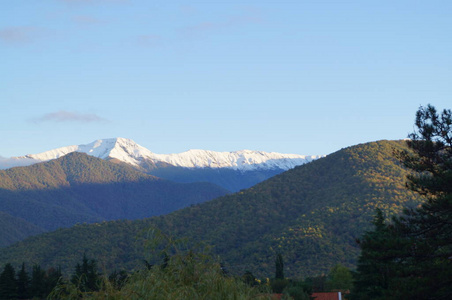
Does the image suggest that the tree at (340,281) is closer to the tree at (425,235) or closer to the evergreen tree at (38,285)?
the evergreen tree at (38,285)

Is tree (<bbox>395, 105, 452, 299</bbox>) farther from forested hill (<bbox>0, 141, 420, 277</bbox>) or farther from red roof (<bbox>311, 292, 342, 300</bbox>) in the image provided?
forested hill (<bbox>0, 141, 420, 277</bbox>)

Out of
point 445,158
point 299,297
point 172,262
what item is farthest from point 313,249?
point 172,262

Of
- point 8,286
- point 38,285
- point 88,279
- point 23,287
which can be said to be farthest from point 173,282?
point 23,287

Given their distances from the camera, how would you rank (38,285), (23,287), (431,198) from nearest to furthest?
(431,198), (38,285), (23,287)

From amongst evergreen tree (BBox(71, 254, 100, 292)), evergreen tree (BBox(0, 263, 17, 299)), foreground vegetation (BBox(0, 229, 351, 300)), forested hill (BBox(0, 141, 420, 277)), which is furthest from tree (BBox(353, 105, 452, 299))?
forested hill (BBox(0, 141, 420, 277))

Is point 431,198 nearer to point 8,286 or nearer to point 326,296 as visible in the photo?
point 326,296

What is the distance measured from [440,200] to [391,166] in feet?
371

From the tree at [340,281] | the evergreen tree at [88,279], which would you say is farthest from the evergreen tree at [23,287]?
the tree at [340,281]

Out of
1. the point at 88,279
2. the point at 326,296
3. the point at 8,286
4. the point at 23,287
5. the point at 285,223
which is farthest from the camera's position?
the point at 285,223

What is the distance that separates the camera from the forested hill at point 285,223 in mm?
110875

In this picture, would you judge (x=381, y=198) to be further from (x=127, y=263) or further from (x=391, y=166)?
(x=127, y=263)

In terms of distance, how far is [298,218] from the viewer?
419ft

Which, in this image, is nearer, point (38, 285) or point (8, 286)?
point (8, 286)

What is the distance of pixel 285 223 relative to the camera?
132 m
